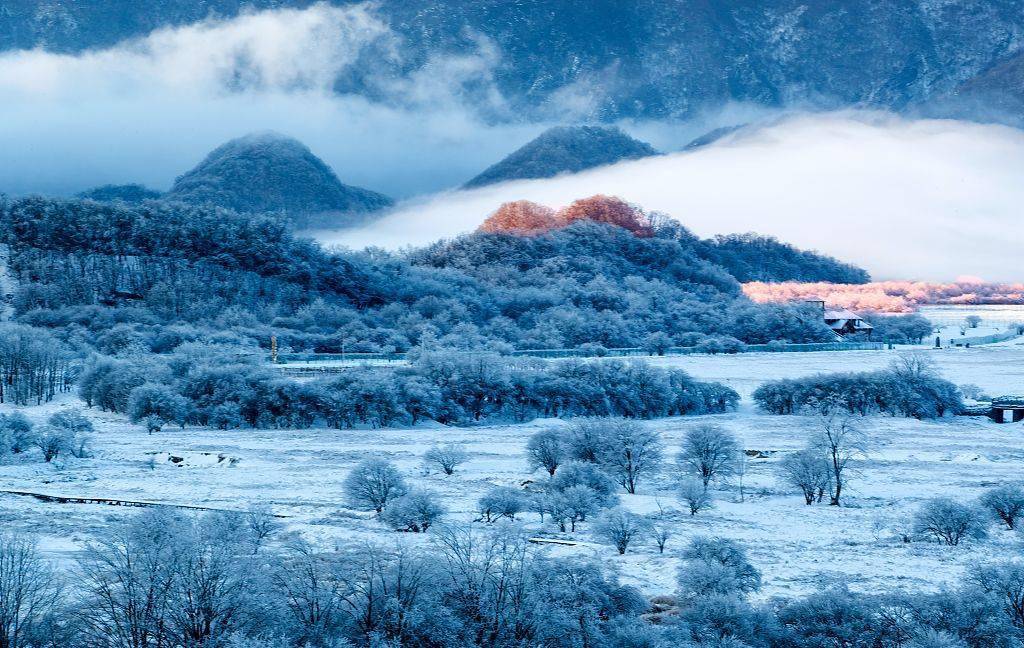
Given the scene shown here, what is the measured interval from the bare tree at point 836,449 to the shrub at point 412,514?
1186 centimetres

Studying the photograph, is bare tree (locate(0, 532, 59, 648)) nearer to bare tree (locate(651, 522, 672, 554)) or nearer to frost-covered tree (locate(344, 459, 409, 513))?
frost-covered tree (locate(344, 459, 409, 513))

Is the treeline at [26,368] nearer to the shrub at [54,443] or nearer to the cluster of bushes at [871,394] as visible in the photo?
the shrub at [54,443]

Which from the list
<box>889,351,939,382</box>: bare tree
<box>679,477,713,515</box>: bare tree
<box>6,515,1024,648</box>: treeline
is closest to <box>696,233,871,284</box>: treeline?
<box>889,351,939,382</box>: bare tree

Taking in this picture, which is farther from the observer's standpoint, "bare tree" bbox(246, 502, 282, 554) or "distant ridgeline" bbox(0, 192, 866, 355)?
"distant ridgeline" bbox(0, 192, 866, 355)

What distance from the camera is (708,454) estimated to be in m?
33.9

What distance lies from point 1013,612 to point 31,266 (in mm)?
73642

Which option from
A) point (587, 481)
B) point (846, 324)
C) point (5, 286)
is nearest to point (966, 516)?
point (587, 481)

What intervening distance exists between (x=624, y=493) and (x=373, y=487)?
25.7 ft

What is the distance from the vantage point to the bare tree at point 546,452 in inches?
1366

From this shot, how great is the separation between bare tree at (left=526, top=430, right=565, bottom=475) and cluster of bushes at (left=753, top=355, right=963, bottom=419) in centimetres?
1844

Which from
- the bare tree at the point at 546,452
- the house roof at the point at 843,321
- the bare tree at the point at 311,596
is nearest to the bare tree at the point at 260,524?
the bare tree at the point at 311,596

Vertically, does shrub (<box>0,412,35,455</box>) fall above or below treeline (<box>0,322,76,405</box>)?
below

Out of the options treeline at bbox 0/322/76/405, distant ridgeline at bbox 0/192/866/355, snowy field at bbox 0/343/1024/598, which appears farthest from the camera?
distant ridgeline at bbox 0/192/866/355

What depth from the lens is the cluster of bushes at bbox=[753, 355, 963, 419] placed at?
48.4 m
